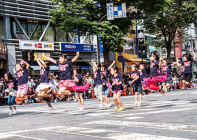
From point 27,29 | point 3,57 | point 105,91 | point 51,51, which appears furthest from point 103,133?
point 51,51

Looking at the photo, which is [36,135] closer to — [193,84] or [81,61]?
[81,61]

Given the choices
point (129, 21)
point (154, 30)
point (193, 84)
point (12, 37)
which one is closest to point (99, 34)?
point (129, 21)

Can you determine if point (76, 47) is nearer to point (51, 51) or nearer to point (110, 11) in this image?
point (51, 51)

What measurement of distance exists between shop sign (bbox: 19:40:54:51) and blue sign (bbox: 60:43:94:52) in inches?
56.3

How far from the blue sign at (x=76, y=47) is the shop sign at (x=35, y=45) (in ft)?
4.69

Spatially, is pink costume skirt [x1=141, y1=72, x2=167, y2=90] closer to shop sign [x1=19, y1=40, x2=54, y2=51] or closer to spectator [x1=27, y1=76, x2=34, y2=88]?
spectator [x1=27, y1=76, x2=34, y2=88]

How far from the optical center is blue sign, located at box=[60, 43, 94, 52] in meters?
30.0

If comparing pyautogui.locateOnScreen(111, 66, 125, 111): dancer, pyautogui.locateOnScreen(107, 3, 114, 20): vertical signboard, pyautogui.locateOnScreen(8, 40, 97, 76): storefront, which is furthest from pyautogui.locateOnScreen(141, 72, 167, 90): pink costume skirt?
pyautogui.locateOnScreen(8, 40, 97, 76): storefront

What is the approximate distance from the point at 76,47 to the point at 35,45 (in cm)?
520

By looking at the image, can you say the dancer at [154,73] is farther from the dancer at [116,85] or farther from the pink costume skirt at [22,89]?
the pink costume skirt at [22,89]

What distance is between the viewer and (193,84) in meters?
37.8

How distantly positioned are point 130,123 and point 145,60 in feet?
118

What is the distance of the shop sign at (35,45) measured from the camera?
86.8 feet

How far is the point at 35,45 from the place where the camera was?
27.4 meters
